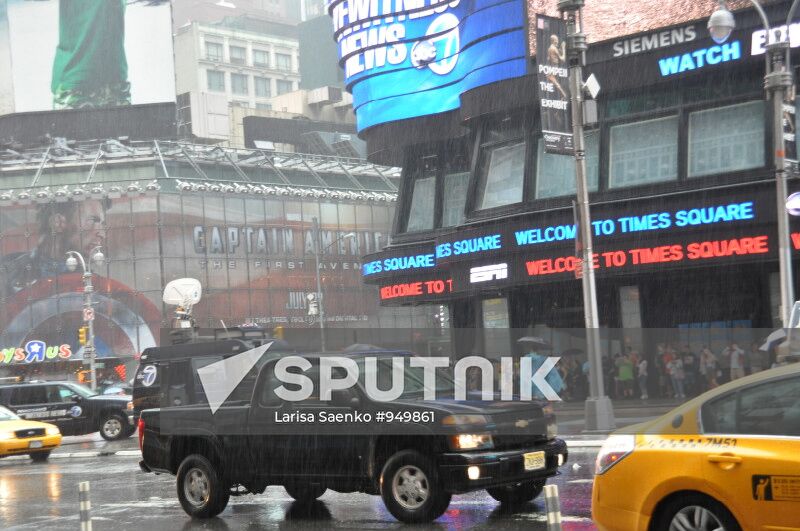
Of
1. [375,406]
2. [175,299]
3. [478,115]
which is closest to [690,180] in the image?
[478,115]

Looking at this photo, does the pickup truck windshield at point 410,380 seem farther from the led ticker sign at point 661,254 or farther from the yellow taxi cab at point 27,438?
the yellow taxi cab at point 27,438

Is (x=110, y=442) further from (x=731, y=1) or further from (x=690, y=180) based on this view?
(x=731, y=1)

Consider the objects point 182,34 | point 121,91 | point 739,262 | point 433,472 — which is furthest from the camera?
point 182,34

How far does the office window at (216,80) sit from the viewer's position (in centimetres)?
13550

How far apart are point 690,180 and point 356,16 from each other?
51.0 ft

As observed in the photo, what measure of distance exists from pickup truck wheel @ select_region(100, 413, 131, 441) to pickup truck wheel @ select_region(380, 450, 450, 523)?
2083cm

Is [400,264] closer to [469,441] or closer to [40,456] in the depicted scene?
[40,456]

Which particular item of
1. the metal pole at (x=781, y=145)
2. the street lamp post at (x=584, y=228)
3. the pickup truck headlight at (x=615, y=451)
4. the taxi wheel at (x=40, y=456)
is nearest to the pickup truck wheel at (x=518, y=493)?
the pickup truck headlight at (x=615, y=451)

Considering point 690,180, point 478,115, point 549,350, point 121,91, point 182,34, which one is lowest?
point 549,350

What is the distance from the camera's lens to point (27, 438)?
2450 centimetres

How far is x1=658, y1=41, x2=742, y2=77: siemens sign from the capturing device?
26.9 meters

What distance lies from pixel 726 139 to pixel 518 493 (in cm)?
1745

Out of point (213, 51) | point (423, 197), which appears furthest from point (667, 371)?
point (213, 51)

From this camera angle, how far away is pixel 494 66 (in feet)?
107
